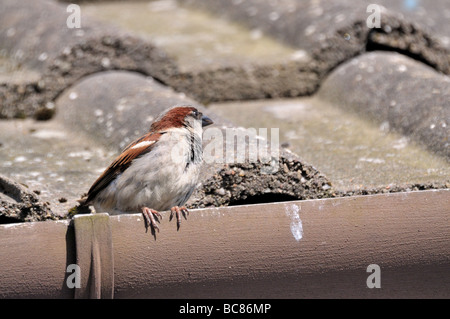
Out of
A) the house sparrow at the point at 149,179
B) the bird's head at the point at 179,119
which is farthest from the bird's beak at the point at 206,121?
the house sparrow at the point at 149,179

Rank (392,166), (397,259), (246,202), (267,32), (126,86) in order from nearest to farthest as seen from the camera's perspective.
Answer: (397,259), (246,202), (392,166), (126,86), (267,32)

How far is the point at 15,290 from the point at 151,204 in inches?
23.7

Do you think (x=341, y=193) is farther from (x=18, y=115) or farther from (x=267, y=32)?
(x=267, y=32)

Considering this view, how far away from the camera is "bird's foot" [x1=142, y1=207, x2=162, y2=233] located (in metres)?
2.17

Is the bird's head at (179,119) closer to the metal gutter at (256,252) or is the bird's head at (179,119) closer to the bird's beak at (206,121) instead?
the bird's beak at (206,121)

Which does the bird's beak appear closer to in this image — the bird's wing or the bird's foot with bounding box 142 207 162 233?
the bird's wing

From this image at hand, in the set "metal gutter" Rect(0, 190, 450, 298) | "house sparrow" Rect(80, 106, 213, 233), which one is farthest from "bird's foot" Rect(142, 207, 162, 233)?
"house sparrow" Rect(80, 106, 213, 233)

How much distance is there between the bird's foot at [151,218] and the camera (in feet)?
7.13

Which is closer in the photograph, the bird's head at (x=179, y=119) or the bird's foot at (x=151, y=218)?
the bird's foot at (x=151, y=218)

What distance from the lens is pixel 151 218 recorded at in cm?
220

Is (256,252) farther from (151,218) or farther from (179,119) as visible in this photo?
(179,119)

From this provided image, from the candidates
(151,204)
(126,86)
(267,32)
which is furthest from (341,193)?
(267,32)

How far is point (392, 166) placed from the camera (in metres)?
2.82

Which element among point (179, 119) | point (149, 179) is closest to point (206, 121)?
point (179, 119)
